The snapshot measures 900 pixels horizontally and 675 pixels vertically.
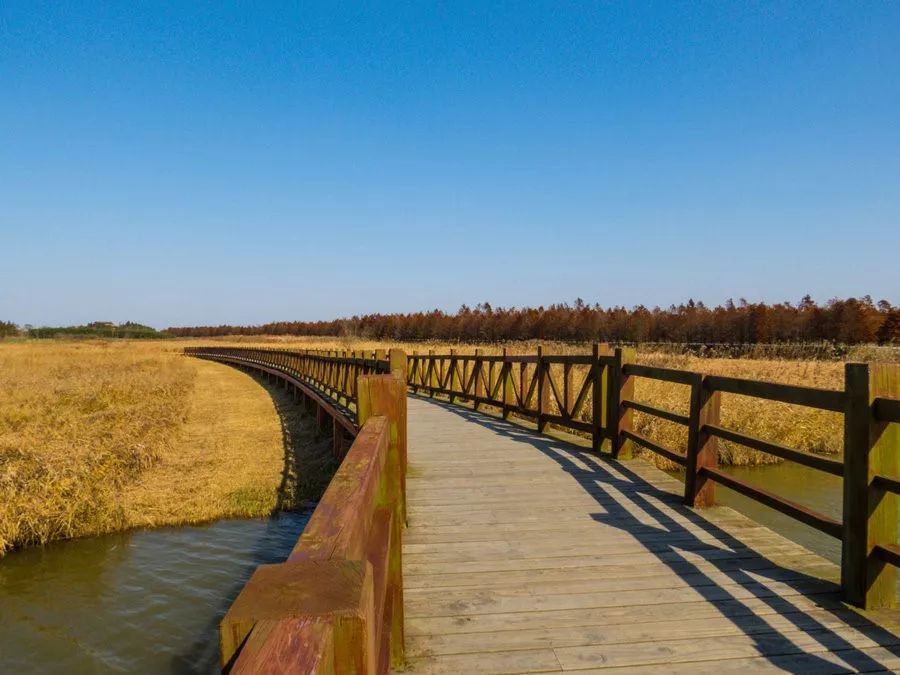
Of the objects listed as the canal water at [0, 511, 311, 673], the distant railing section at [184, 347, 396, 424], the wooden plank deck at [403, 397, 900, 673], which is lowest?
the canal water at [0, 511, 311, 673]

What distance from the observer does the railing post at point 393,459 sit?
291 centimetres

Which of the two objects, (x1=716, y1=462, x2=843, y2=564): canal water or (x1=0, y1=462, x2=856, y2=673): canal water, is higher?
(x1=716, y1=462, x2=843, y2=564): canal water

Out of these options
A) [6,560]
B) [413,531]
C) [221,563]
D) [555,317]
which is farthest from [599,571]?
[555,317]

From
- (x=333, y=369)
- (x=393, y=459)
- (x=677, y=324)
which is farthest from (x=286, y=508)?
(x=677, y=324)

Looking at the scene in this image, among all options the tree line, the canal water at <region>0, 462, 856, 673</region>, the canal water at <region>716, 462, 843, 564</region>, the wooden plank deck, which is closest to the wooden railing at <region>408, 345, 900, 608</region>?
the wooden plank deck

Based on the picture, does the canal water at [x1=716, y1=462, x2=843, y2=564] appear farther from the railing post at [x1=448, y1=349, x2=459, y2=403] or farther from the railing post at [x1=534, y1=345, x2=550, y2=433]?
the railing post at [x1=448, y1=349, x2=459, y2=403]

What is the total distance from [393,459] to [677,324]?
317ft

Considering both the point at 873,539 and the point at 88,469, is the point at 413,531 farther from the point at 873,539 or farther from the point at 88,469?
the point at 88,469

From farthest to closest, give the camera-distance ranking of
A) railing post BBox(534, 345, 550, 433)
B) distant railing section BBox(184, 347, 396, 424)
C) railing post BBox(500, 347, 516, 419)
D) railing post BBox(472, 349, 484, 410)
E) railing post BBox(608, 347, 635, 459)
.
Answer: railing post BBox(472, 349, 484, 410)
railing post BBox(500, 347, 516, 419)
distant railing section BBox(184, 347, 396, 424)
railing post BBox(534, 345, 550, 433)
railing post BBox(608, 347, 635, 459)

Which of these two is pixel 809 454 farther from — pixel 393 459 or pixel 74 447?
pixel 74 447

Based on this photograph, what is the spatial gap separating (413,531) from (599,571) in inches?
61.7

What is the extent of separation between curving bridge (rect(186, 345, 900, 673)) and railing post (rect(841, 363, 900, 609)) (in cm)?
1

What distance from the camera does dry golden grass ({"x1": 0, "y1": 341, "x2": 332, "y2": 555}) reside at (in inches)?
365

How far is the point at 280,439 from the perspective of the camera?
53.0 feet
